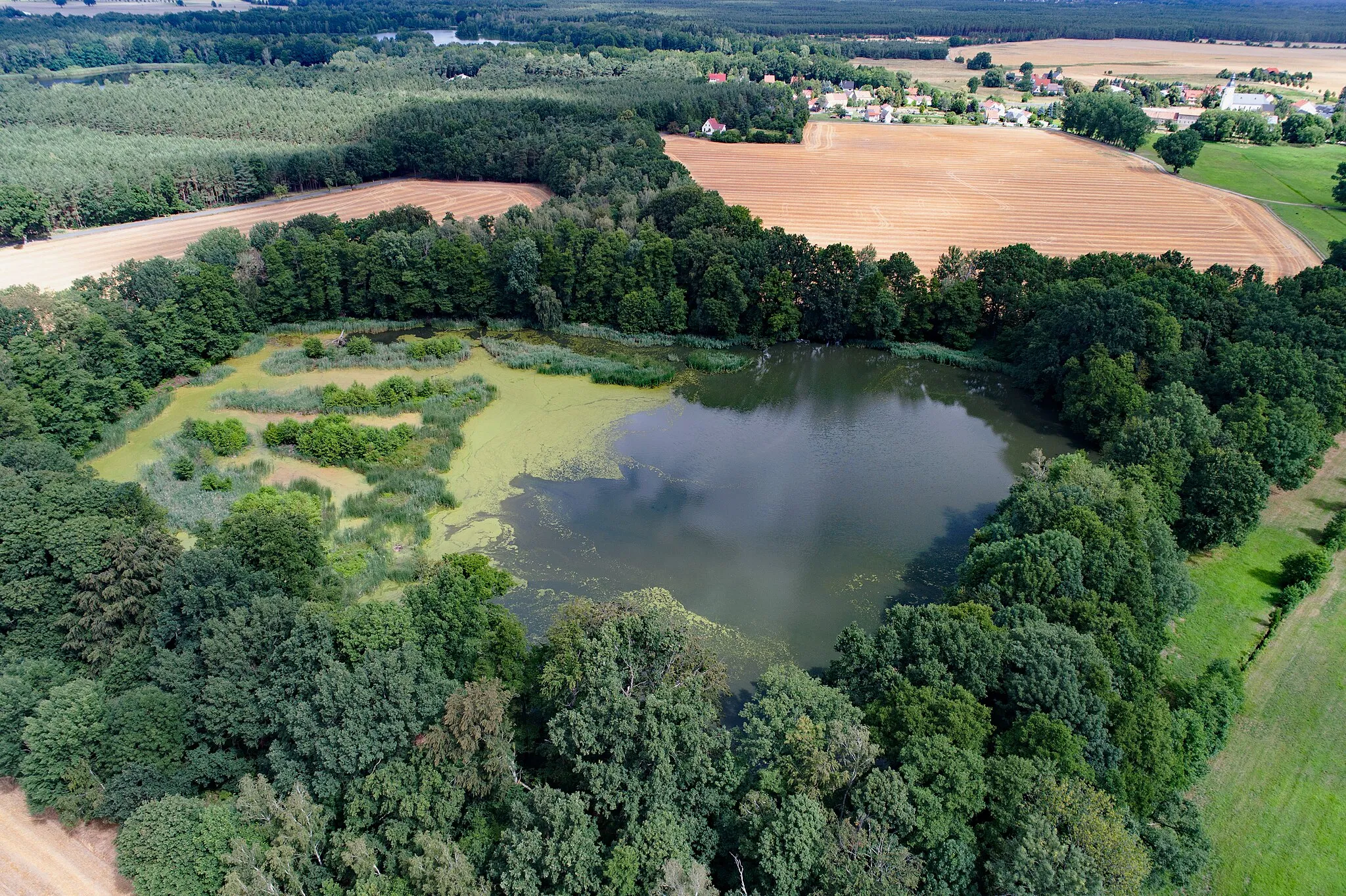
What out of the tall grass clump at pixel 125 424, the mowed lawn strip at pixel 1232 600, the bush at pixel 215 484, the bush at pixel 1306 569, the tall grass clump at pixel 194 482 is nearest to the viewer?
the mowed lawn strip at pixel 1232 600

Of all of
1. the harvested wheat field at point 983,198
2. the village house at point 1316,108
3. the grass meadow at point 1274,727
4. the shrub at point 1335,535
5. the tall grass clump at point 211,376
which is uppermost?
the village house at point 1316,108

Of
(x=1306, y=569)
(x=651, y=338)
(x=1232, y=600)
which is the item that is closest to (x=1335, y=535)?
(x=1306, y=569)

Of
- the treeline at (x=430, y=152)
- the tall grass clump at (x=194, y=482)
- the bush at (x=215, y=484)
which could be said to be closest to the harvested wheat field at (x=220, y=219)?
the treeline at (x=430, y=152)

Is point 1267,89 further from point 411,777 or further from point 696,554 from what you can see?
point 411,777

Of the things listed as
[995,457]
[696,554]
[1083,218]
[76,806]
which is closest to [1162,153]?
[1083,218]

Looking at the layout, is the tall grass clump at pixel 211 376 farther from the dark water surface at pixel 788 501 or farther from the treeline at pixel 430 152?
the treeline at pixel 430 152

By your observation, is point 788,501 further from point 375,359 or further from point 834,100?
point 834,100
